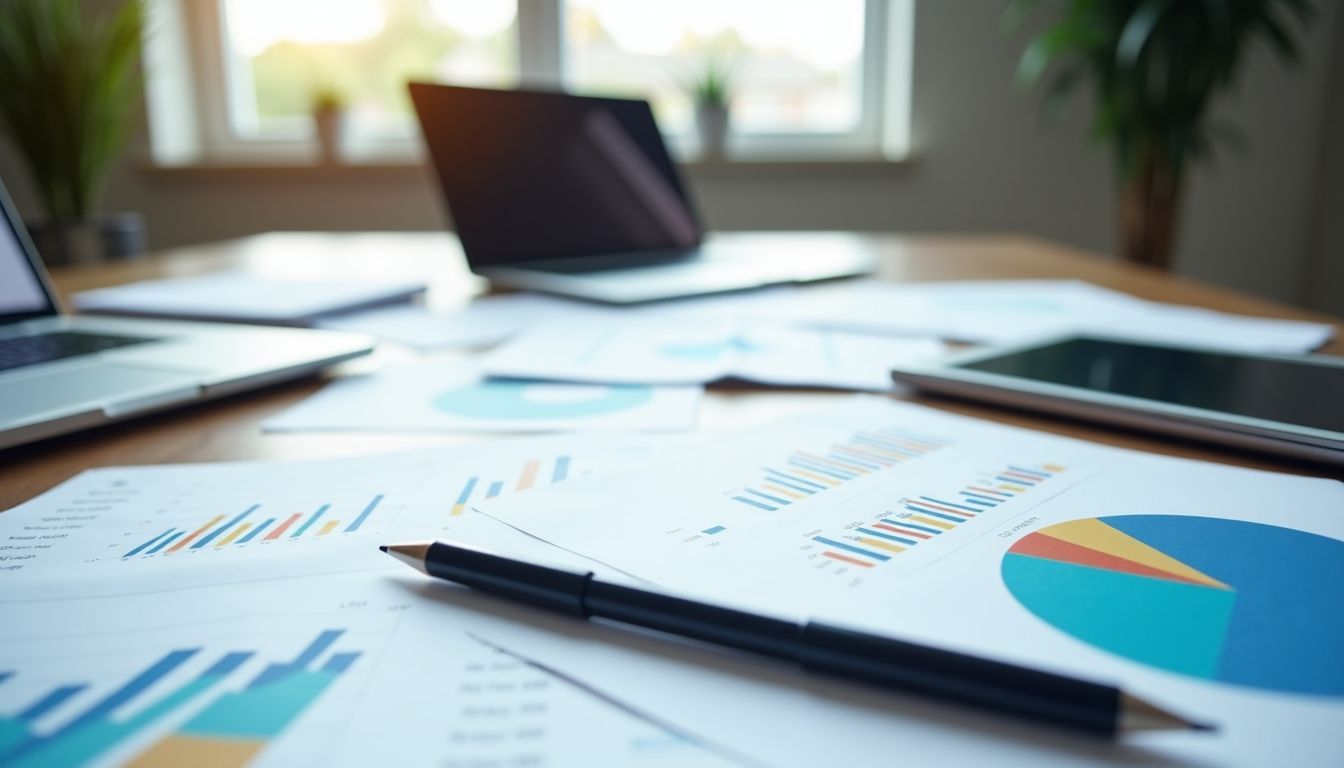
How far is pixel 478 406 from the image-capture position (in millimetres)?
537

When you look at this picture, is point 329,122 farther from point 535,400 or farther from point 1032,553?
point 1032,553

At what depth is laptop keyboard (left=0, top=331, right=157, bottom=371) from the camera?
21.7 inches

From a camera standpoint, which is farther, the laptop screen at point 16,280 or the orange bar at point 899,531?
the laptop screen at point 16,280

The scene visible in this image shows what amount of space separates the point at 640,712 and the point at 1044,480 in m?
0.23

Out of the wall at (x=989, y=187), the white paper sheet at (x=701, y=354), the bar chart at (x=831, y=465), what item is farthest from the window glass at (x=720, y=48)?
the bar chart at (x=831, y=465)

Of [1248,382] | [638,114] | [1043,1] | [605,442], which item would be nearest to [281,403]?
[605,442]

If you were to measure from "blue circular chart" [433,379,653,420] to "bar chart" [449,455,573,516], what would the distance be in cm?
9

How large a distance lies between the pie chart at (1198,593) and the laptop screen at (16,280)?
70cm

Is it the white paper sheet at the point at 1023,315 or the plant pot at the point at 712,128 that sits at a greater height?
the plant pot at the point at 712,128

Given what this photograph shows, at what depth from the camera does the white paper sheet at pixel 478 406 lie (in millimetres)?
498

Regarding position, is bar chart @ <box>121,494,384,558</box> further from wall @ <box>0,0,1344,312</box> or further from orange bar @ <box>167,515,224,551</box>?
wall @ <box>0,0,1344,312</box>

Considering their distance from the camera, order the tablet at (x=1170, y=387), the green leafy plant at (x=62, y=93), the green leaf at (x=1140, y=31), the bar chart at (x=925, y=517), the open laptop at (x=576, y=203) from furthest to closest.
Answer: the green leafy plant at (x=62, y=93) < the green leaf at (x=1140, y=31) < the open laptop at (x=576, y=203) < the tablet at (x=1170, y=387) < the bar chart at (x=925, y=517)

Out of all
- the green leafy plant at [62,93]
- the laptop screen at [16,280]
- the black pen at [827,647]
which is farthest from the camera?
the green leafy plant at [62,93]

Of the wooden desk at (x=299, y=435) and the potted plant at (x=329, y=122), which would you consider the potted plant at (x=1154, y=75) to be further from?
the potted plant at (x=329, y=122)
